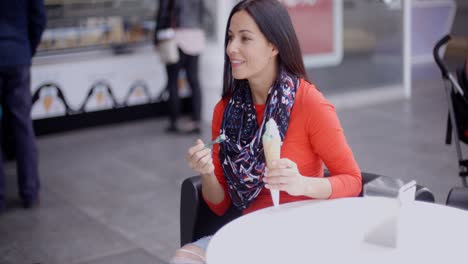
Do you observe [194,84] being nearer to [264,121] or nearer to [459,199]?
[264,121]

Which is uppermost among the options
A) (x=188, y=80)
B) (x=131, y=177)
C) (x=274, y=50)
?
(x=274, y=50)

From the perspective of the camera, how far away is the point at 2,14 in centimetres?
425

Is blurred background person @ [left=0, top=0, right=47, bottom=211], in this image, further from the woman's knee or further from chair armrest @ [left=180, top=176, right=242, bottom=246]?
the woman's knee

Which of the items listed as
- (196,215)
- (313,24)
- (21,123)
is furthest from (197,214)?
(313,24)

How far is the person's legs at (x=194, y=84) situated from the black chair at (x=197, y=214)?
12.3 feet

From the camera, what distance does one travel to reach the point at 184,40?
6.04 meters

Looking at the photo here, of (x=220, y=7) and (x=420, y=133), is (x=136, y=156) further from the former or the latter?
(x=420, y=133)

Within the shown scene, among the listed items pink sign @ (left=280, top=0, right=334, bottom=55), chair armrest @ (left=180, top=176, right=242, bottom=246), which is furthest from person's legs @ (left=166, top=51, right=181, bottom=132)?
chair armrest @ (left=180, top=176, right=242, bottom=246)

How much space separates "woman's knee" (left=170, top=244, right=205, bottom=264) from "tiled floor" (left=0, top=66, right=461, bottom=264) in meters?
1.44

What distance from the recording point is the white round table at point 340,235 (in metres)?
1.79

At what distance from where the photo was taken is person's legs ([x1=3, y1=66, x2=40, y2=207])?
438 centimetres

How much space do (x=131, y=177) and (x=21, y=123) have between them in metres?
1.01

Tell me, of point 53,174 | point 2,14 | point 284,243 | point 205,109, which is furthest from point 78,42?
point 284,243

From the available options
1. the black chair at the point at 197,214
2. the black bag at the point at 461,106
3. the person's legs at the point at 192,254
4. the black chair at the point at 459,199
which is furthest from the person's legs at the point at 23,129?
the black chair at the point at 459,199
